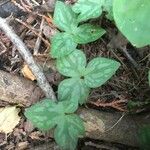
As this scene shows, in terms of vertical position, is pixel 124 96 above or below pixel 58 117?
below

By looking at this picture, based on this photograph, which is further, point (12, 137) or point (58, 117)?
point (12, 137)

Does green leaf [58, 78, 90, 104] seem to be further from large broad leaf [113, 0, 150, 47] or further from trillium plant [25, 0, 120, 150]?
large broad leaf [113, 0, 150, 47]

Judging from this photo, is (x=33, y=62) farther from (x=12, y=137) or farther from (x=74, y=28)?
(x=12, y=137)

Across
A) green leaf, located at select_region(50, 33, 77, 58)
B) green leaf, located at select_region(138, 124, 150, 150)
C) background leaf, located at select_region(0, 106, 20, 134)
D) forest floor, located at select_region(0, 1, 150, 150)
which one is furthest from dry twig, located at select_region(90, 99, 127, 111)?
background leaf, located at select_region(0, 106, 20, 134)

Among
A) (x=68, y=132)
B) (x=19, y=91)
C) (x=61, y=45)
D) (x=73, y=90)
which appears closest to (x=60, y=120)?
(x=68, y=132)

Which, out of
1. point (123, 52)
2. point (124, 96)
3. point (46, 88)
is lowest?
point (124, 96)

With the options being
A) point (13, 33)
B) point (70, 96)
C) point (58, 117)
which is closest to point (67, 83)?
point (70, 96)

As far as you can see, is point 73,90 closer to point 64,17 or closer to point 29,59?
point 29,59
